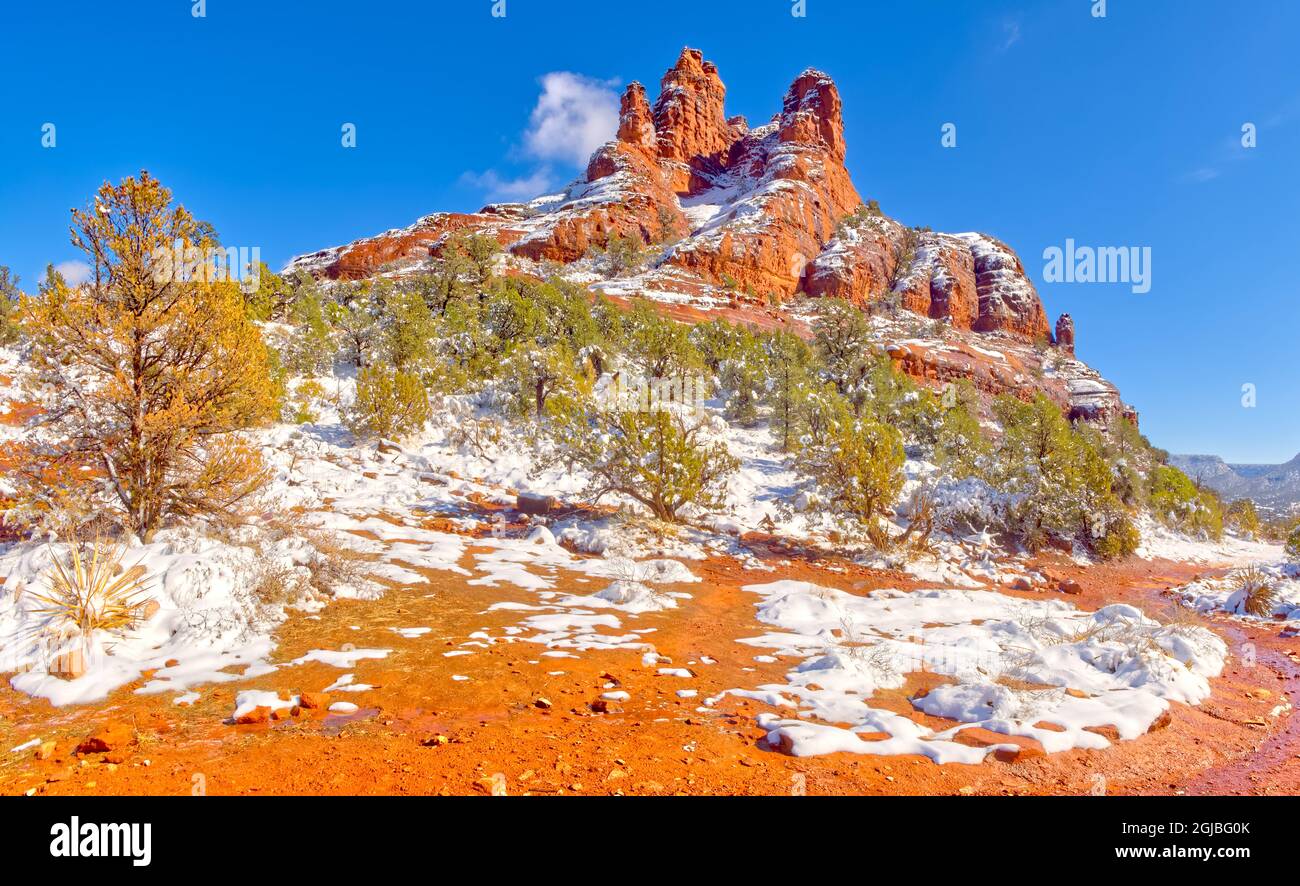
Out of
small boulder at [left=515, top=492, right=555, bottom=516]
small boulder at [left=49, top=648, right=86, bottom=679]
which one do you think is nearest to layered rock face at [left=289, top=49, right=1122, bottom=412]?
small boulder at [left=515, top=492, right=555, bottom=516]

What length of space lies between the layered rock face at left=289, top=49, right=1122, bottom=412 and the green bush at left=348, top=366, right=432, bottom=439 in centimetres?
3661

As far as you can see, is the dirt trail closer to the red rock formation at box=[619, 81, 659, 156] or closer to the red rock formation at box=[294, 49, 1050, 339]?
the red rock formation at box=[294, 49, 1050, 339]

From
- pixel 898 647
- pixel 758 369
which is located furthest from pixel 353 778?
Result: pixel 758 369

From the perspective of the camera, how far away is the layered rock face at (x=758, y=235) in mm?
68875

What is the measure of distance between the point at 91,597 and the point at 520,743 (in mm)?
4960

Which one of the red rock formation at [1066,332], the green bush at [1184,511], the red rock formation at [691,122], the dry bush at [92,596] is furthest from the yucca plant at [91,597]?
the red rock formation at [691,122]

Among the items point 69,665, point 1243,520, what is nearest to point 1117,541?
point 69,665

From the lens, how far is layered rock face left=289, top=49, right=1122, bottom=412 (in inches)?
2712

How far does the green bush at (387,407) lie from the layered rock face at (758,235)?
36.6 m

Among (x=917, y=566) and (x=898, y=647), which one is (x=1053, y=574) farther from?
(x=898, y=647)

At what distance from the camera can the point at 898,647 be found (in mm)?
7082

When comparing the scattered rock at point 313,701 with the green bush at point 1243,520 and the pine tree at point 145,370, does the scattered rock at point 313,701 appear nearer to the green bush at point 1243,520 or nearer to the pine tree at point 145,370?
the pine tree at point 145,370

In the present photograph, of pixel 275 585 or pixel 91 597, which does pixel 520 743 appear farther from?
pixel 91 597
